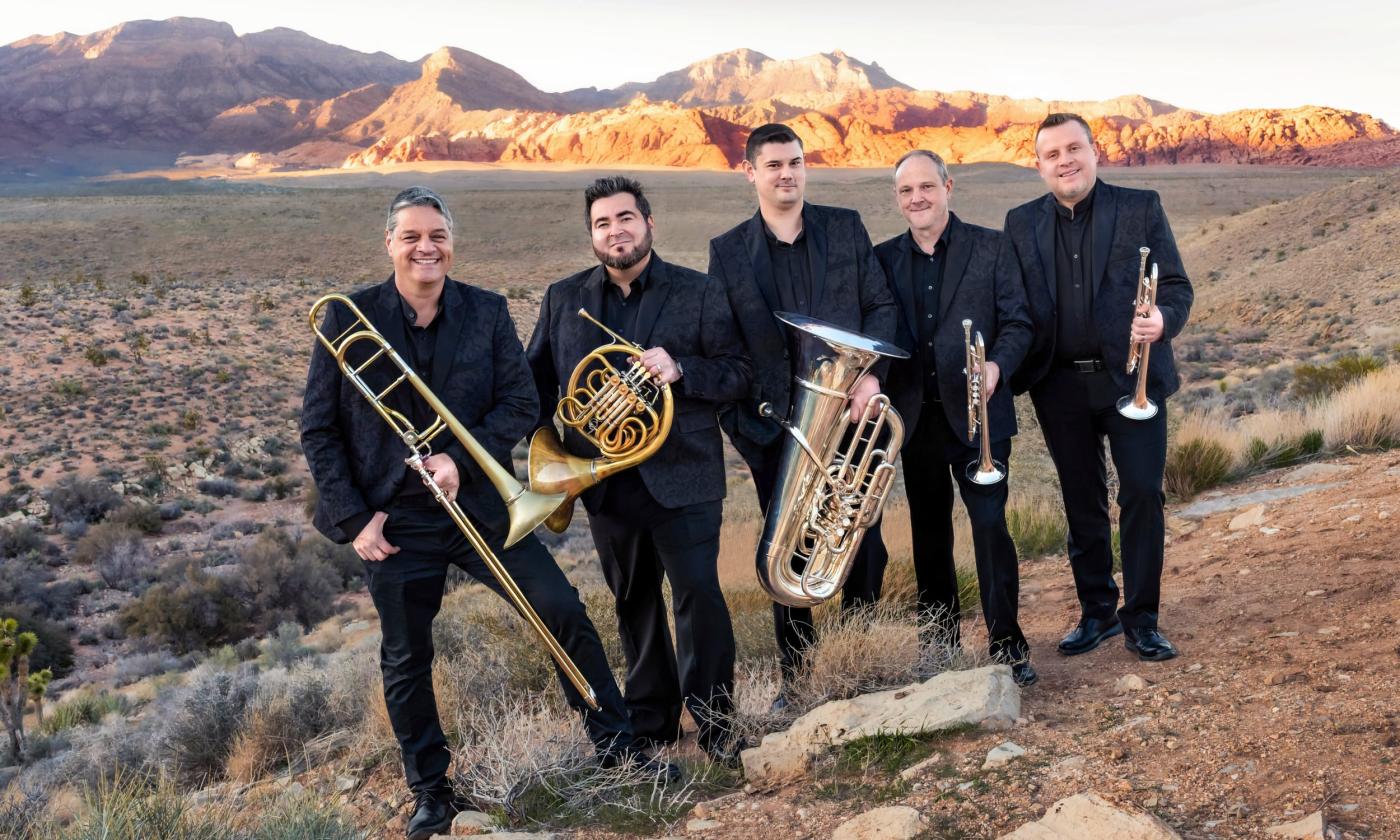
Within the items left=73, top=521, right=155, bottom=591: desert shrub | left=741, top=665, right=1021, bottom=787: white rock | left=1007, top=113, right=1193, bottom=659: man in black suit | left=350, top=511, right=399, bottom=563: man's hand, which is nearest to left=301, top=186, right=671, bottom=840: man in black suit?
left=350, top=511, right=399, bottom=563: man's hand

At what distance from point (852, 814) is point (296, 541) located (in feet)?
40.7

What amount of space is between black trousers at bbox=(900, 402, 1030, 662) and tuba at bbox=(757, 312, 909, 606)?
17.6 inches

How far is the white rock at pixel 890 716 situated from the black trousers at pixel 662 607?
0.34 meters

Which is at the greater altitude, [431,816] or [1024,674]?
[1024,674]

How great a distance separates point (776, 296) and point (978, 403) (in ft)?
3.37

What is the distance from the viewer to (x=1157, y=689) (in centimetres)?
404

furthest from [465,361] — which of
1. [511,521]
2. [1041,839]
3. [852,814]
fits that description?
[1041,839]

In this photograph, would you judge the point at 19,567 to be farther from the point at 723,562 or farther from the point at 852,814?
the point at 852,814

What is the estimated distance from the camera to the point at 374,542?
12.6ft

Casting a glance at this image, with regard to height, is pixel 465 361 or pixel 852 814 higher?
pixel 465 361

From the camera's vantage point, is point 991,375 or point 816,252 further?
point 816,252

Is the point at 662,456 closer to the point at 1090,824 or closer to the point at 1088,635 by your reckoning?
the point at 1090,824

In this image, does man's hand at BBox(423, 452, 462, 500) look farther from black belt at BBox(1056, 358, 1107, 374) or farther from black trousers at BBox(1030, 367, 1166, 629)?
black belt at BBox(1056, 358, 1107, 374)

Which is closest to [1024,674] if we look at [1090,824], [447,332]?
[1090,824]
